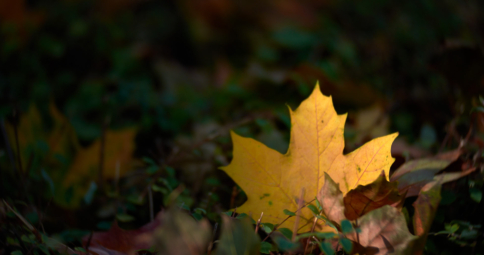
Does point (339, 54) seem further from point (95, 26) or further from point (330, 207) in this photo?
point (95, 26)

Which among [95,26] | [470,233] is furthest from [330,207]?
[95,26]

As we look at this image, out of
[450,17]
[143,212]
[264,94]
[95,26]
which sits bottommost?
[143,212]

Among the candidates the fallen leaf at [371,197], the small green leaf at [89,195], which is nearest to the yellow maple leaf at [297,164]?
the fallen leaf at [371,197]

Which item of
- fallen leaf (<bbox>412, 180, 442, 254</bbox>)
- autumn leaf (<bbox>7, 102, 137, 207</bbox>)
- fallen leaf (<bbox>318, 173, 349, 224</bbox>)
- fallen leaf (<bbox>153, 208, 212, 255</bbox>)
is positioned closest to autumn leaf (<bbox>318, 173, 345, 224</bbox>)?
fallen leaf (<bbox>318, 173, 349, 224</bbox>)

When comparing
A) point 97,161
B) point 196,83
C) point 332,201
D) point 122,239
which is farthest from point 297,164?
point 196,83

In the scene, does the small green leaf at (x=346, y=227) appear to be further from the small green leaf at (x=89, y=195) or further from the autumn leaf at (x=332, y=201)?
the small green leaf at (x=89, y=195)

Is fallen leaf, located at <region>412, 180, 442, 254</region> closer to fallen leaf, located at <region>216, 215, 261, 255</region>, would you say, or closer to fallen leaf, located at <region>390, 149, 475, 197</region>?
fallen leaf, located at <region>390, 149, 475, 197</region>

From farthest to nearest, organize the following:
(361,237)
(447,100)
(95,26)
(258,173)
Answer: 1. (95,26)
2. (447,100)
3. (258,173)
4. (361,237)
